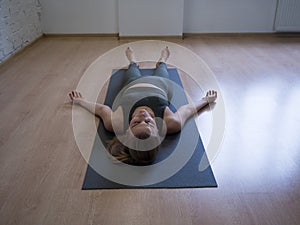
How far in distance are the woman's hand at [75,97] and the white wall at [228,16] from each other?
9.07 feet

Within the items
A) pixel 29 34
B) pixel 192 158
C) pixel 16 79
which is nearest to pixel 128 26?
pixel 29 34

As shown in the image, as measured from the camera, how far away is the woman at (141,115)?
1559 millimetres

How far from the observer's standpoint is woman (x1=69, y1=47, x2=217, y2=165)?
1.56 meters

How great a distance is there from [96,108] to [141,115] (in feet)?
2.24

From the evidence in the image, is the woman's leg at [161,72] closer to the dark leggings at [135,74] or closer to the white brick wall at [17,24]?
the dark leggings at [135,74]

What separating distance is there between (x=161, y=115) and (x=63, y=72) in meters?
1.64

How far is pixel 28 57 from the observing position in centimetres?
368

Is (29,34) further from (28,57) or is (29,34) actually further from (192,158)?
(192,158)

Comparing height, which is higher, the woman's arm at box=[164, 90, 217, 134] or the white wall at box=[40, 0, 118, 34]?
the white wall at box=[40, 0, 118, 34]

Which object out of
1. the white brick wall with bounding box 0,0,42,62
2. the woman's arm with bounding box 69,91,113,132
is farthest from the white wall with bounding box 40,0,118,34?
the woman's arm with bounding box 69,91,113,132

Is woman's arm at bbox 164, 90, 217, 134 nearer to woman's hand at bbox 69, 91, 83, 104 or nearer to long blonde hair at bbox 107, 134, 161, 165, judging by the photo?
long blonde hair at bbox 107, 134, 161, 165

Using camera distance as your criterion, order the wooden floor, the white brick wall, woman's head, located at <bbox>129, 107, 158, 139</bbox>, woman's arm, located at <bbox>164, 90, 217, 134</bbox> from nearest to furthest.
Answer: the wooden floor → woman's head, located at <bbox>129, 107, 158, 139</bbox> → woman's arm, located at <bbox>164, 90, 217, 134</bbox> → the white brick wall

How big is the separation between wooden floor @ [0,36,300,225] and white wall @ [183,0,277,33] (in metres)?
1.72

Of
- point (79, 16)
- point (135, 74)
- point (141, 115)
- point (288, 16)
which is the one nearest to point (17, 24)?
→ point (79, 16)
